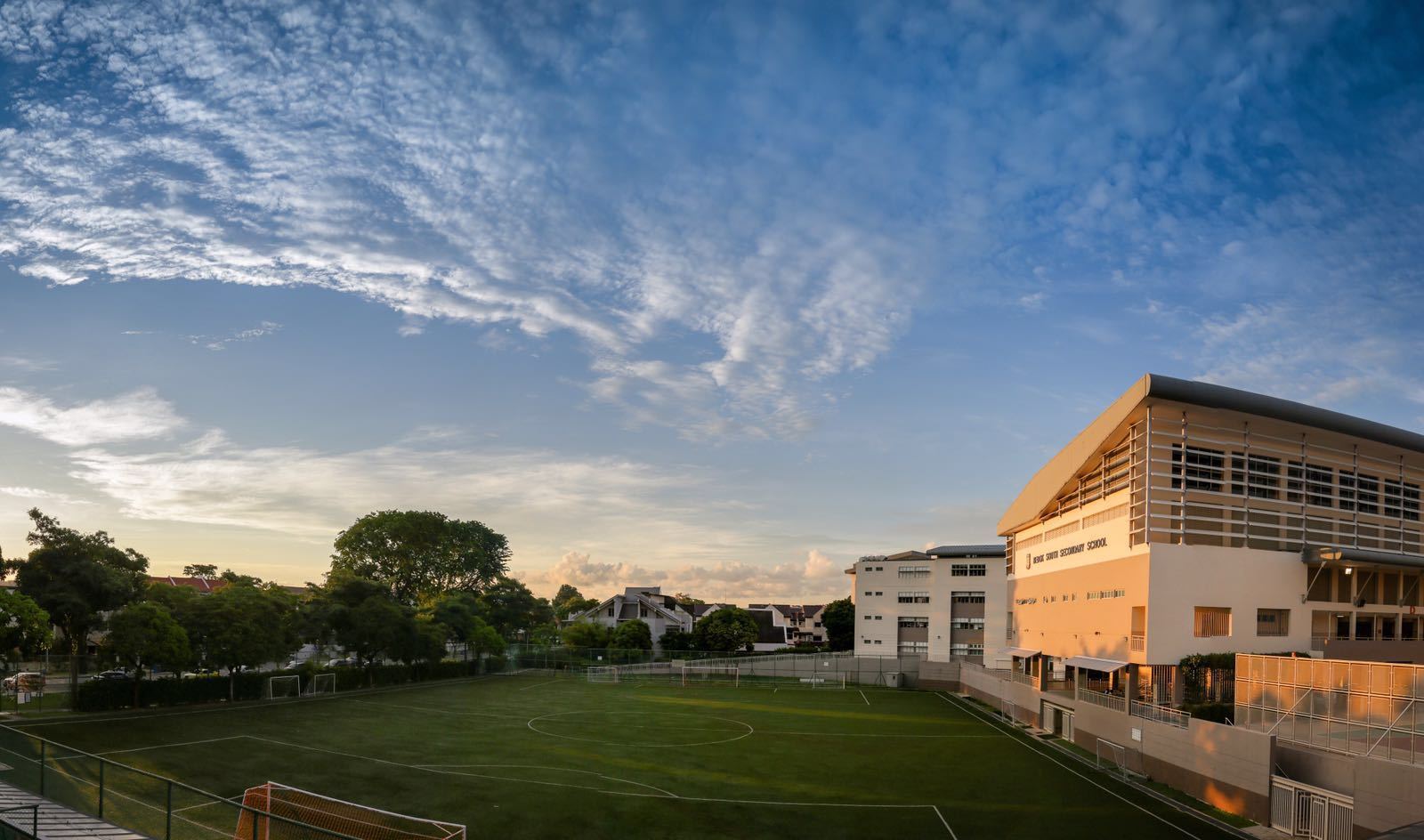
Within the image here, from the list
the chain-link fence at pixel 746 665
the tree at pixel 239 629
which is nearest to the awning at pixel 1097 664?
the chain-link fence at pixel 746 665


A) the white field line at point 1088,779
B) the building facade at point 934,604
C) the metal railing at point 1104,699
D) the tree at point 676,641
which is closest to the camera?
the white field line at point 1088,779

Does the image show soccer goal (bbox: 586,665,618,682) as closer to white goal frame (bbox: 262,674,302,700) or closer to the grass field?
the grass field

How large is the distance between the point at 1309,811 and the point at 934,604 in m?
70.0

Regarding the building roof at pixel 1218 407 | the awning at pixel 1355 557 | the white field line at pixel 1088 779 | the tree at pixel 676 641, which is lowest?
the tree at pixel 676 641

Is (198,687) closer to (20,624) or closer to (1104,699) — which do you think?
(20,624)

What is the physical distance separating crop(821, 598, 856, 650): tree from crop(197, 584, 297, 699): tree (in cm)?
8358

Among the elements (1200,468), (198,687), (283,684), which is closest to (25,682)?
(198,687)

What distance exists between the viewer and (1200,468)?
139 feet

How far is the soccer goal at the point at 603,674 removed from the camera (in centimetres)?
7638

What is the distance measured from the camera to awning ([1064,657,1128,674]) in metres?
41.2

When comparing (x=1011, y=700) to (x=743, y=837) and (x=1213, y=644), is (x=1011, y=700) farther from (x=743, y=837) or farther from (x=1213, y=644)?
(x=743, y=837)

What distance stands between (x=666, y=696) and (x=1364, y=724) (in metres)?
44.6

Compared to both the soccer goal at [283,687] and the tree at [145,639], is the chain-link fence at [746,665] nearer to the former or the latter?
the soccer goal at [283,687]

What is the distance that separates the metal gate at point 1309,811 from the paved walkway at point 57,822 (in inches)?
1044
